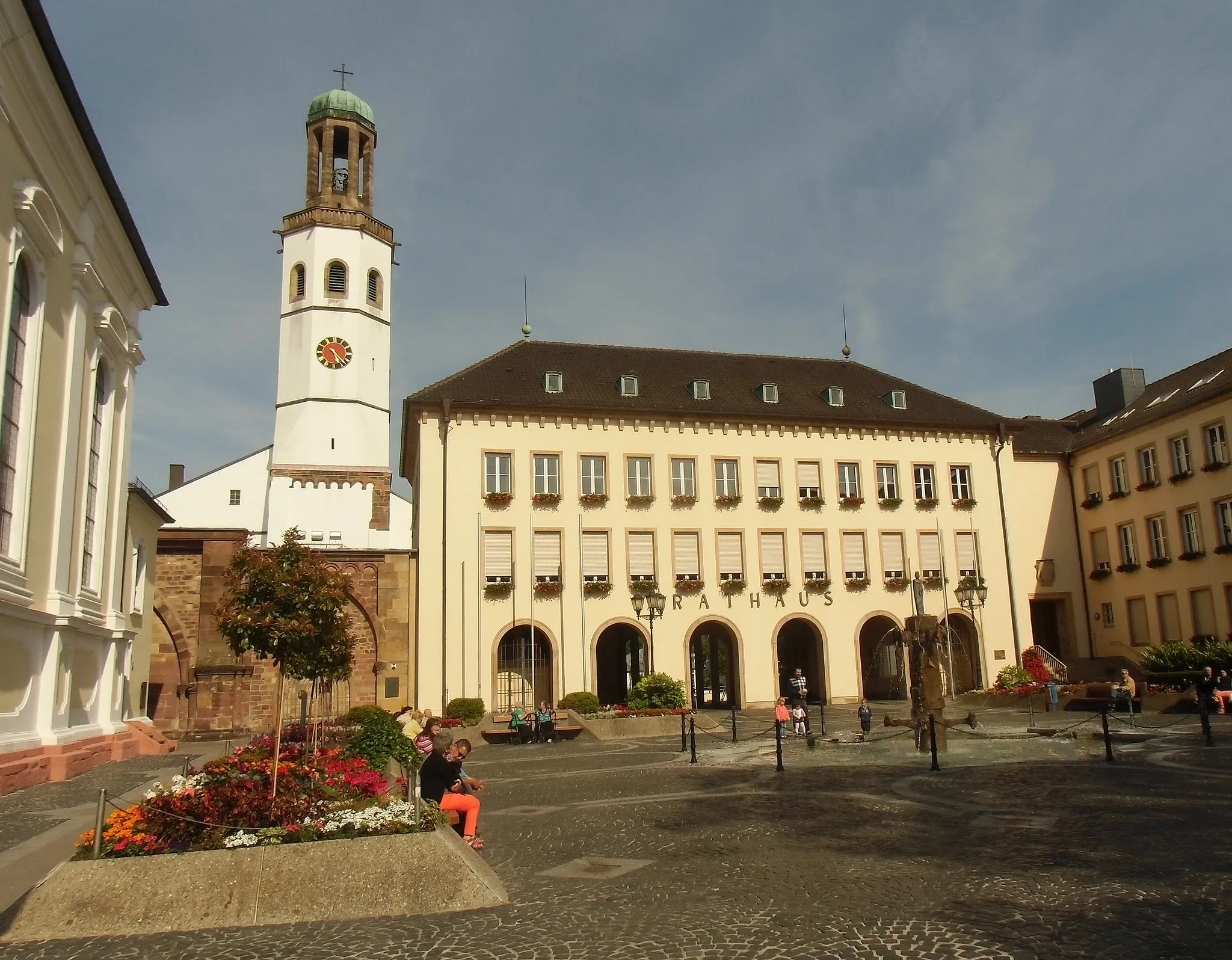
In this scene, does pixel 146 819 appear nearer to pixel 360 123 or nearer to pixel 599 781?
pixel 599 781

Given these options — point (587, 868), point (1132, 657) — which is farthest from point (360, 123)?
point (587, 868)

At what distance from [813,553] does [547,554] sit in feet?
34.6

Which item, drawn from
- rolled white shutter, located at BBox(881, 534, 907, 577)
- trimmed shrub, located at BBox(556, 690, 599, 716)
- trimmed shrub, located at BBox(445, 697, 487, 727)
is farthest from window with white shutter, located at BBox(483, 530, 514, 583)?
rolled white shutter, located at BBox(881, 534, 907, 577)

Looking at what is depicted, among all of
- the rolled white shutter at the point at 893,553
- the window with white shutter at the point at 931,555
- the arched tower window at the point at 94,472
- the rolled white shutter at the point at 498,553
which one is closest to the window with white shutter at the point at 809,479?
the rolled white shutter at the point at 893,553

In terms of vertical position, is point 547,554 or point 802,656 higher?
point 547,554

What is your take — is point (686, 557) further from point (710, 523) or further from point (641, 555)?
point (641, 555)

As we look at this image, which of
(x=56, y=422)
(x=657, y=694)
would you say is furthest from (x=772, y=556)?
(x=56, y=422)

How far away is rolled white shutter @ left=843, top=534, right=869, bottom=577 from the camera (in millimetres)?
39188

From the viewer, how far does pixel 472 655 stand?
34688 mm

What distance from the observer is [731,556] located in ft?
125

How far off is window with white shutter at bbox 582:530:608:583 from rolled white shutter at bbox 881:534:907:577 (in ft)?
37.0

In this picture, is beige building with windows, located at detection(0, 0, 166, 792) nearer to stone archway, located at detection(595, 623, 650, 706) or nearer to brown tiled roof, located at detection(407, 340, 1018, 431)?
brown tiled roof, located at detection(407, 340, 1018, 431)

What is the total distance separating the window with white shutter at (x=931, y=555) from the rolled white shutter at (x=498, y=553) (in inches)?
648

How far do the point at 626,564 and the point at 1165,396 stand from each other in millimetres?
23987
